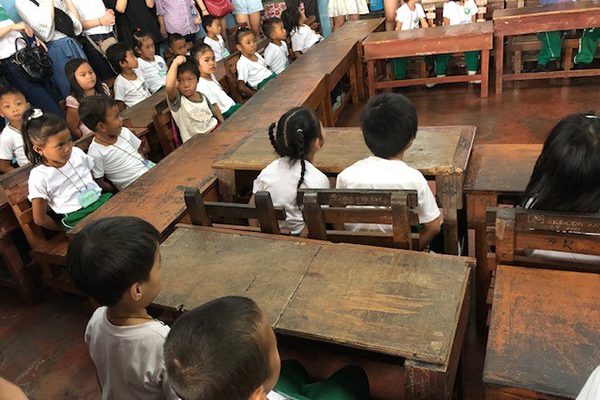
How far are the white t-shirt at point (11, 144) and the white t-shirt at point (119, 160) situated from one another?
650 mm

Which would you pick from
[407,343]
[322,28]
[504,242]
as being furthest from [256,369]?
[322,28]

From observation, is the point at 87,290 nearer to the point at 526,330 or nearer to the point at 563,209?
the point at 526,330

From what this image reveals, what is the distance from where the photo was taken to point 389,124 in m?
1.98

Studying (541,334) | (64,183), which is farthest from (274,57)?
(541,334)

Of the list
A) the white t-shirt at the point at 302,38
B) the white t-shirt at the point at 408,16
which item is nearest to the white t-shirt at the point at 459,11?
the white t-shirt at the point at 408,16

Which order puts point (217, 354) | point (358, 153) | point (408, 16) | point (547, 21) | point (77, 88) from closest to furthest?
point (217, 354) < point (358, 153) < point (77, 88) < point (547, 21) < point (408, 16)

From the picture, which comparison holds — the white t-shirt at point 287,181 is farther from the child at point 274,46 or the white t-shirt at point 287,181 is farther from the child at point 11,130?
the child at point 274,46

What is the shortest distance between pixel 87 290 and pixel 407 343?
2.80 ft

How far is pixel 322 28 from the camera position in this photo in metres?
8.55

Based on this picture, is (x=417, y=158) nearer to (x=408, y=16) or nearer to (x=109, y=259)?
(x=109, y=259)

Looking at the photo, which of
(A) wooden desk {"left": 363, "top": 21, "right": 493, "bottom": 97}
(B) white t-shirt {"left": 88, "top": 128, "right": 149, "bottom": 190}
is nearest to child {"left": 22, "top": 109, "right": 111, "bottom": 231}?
(B) white t-shirt {"left": 88, "top": 128, "right": 149, "bottom": 190}

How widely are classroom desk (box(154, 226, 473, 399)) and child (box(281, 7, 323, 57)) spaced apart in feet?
15.4

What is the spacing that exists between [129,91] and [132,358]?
3563mm

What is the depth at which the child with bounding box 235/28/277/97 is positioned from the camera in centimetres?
478
